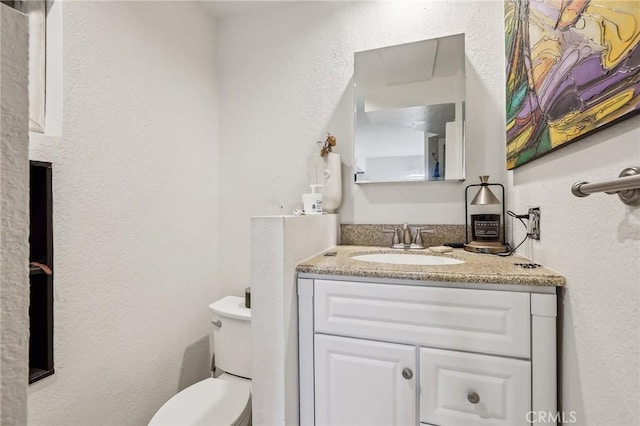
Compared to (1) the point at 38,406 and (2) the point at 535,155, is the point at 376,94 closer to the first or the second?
(2) the point at 535,155

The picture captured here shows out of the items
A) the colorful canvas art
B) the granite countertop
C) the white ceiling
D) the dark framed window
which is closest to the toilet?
the dark framed window

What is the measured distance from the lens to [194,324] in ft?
5.47

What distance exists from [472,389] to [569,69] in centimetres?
91

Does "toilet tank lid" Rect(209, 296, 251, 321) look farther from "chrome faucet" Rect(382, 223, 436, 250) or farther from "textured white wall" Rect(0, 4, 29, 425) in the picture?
"textured white wall" Rect(0, 4, 29, 425)

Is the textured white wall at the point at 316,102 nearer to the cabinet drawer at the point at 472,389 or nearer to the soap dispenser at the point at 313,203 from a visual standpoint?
the soap dispenser at the point at 313,203

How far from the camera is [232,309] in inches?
58.8

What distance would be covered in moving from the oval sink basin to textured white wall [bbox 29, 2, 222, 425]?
1.00 m

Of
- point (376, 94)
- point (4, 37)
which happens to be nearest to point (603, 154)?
point (4, 37)

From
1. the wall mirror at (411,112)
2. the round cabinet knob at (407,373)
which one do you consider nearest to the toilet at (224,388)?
the round cabinet knob at (407,373)

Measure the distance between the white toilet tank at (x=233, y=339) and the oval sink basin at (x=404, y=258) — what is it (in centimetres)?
65

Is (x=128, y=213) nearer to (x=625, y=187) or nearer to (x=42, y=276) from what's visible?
(x=42, y=276)

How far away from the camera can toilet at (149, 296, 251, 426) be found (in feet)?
3.72

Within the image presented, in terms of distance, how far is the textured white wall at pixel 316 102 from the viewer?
1462 mm

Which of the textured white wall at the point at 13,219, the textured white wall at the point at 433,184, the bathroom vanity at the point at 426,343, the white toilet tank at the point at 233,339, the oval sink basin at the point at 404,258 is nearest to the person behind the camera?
the textured white wall at the point at 13,219
